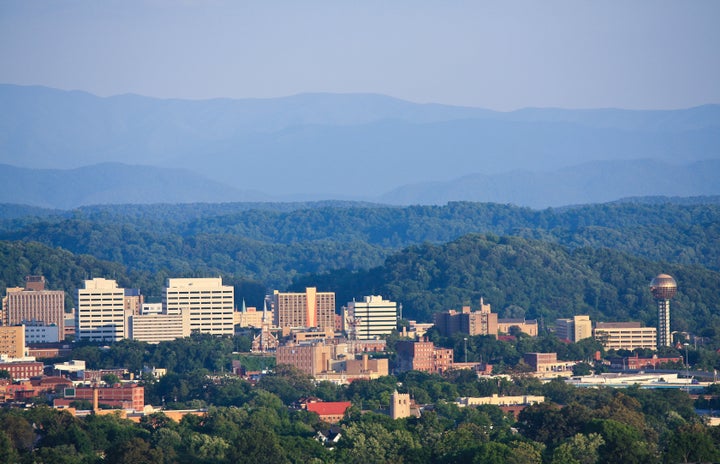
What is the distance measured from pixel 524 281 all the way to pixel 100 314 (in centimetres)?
4031

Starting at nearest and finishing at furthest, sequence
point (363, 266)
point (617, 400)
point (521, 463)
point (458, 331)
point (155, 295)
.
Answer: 1. point (521, 463)
2. point (617, 400)
3. point (458, 331)
4. point (155, 295)
5. point (363, 266)

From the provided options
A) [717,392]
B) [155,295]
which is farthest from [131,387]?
[155,295]

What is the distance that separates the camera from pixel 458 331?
12231cm

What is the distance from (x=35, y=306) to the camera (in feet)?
427

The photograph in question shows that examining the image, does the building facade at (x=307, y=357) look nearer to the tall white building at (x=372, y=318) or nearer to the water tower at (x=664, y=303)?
the tall white building at (x=372, y=318)

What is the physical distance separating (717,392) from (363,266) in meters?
103

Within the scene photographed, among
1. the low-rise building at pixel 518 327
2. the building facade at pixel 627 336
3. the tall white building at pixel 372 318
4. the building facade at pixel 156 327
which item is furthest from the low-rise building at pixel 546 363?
the building facade at pixel 156 327

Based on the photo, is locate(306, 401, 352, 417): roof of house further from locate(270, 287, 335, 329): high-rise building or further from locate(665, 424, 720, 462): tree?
locate(270, 287, 335, 329): high-rise building

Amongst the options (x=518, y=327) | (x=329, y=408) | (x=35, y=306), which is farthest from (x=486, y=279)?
(x=329, y=408)

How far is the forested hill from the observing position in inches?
5689

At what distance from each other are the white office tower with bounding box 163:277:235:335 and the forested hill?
19.5m

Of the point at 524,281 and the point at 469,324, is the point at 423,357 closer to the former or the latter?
the point at 469,324

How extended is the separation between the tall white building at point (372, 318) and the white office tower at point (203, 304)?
300 inches

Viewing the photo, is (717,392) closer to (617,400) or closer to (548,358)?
(617,400)
